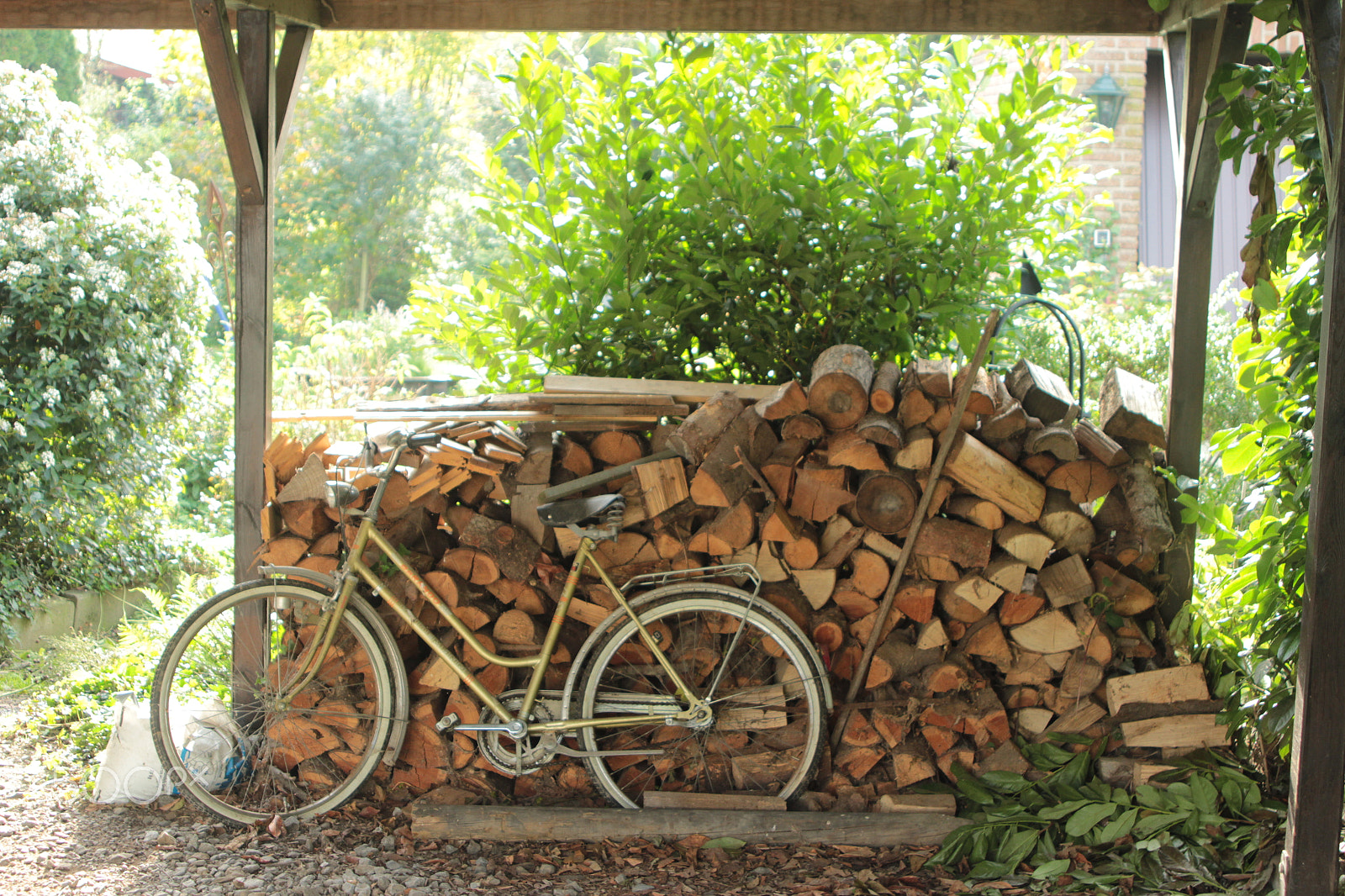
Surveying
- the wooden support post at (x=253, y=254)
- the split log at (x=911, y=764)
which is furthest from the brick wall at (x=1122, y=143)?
the wooden support post at (x=253, y=254)

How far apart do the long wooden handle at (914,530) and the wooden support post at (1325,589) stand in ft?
2.57

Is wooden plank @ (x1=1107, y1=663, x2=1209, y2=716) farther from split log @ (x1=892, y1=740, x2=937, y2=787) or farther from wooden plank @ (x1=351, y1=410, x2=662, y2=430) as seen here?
wooden plank @ (x1=351, y1=410, x2=662, y2=430)

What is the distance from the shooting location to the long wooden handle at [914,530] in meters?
2.69

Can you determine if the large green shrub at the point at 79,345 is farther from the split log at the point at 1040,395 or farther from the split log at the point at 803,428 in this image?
the split log at the point at 1040,395

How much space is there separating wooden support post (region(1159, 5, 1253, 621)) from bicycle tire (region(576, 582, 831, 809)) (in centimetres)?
123

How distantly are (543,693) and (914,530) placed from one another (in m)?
1.27

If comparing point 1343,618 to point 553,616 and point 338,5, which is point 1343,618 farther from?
point 338,5

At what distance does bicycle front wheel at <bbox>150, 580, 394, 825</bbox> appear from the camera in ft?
10.0

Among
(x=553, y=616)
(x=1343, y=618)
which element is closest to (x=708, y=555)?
(x=553, y=616)

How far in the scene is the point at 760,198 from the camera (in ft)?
11.1

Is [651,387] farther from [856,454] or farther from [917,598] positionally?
[917,598]

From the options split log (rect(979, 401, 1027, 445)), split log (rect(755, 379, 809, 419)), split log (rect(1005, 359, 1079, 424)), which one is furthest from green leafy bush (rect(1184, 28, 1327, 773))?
split log (rect(755, 379, 809, 419))

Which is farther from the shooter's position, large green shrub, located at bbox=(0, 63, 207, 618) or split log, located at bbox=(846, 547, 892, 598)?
large green shrub, located at bbox=(0, 63, 207, 618)

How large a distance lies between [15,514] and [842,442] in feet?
14.3
